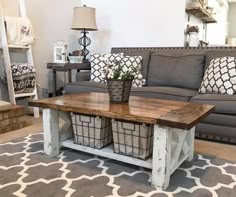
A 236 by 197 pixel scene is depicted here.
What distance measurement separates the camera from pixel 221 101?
2.33 metres

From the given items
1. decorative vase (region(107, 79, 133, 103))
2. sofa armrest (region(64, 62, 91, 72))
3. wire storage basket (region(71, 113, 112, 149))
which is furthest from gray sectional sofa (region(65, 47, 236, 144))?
wire storage basket (region(71, 113, 112, 149))

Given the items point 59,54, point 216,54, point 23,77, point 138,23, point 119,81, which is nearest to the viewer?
point 119,81

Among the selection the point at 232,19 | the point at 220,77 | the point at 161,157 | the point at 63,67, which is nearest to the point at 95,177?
the point at 161,157

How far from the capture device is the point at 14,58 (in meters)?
3.47

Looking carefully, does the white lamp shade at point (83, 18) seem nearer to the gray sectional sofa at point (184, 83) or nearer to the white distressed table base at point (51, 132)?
the gray sectional sofa at point (184, 83)

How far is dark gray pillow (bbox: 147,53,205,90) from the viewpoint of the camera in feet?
9.86

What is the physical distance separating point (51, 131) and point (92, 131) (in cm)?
33

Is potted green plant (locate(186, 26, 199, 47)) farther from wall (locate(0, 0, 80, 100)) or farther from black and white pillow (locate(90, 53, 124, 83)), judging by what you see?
wall (locate(0, 0, 80, 100))

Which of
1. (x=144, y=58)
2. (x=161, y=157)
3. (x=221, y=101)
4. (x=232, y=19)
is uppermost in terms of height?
(x=232, y=19)

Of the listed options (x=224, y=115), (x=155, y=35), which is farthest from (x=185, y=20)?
(x=224, y=115)

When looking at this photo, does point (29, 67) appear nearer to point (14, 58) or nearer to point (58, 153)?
point (14, 58)

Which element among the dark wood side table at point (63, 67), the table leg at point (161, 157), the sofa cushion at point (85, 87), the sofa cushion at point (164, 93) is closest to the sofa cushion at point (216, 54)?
the sofa cushion at point (164, 93)

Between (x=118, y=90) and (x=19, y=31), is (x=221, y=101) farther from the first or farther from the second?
(x=19, y=31)

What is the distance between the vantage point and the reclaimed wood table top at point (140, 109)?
152 cm
